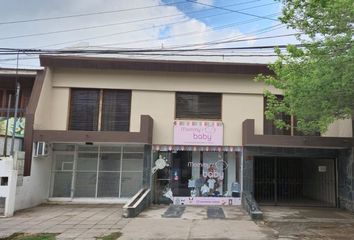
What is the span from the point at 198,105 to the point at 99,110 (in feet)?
15.7

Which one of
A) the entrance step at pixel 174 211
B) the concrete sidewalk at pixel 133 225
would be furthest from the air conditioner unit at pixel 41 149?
the entrance step at pixel 174 211

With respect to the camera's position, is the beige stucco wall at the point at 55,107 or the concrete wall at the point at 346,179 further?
the beige stucco wall at the point at 55,107

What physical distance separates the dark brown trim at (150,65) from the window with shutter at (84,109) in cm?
135

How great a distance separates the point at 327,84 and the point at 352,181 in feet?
26.8

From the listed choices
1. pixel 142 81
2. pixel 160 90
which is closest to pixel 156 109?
pixel 160 90

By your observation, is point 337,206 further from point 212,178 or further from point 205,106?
point 205,106

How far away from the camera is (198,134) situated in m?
18.6

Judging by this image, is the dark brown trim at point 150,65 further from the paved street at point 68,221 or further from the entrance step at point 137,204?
the paved street at point 68,221

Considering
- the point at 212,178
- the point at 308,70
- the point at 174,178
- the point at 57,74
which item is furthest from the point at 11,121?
the point at 308,70

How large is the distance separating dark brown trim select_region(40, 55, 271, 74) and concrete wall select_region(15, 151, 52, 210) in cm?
461

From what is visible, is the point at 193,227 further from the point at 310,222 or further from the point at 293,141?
the point at 293,141

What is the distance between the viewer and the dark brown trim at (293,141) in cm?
Result: 1752

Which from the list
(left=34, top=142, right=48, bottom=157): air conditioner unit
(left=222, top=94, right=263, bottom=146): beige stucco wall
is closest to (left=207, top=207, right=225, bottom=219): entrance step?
(left=222, top=94, right=263, bottom=146): beige stucco wall

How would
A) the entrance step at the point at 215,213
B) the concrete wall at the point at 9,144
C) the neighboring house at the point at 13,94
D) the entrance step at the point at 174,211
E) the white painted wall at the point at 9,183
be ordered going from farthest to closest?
1. the neighboring house at the point at 13,94
2. the concrete wall at the point at 9,144
3. the entrance step at the point at 174,211
4. the entrance step at the point at 215,213
5. the white painted wall at the point at 9,183
